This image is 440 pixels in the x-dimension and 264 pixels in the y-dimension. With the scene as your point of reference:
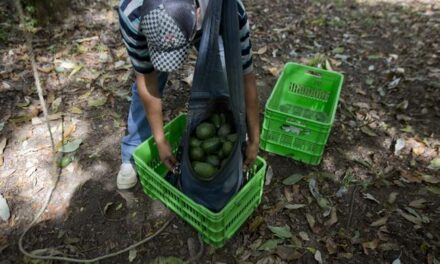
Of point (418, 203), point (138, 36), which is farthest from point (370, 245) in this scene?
point (138, 36)

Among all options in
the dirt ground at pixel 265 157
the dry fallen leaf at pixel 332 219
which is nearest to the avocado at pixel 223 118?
the dirt ground at pixel 265 157

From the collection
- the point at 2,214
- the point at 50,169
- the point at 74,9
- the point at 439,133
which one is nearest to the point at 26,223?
the point at 2,214

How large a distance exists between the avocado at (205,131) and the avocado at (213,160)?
0.12m

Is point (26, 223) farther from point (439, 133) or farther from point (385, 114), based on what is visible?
point (439, 133)

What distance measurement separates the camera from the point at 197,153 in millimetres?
1898

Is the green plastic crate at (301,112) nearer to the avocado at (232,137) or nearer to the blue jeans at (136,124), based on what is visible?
the avocado at (232,137)

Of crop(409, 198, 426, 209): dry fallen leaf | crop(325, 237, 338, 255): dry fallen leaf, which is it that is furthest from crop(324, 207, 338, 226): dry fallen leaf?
crop(409, 198, 426, 209): dry fallen leaf

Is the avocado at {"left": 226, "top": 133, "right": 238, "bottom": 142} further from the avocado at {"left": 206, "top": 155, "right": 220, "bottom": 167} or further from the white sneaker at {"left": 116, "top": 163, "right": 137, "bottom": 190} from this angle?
the white sneaker at {"left": 116, "top": 163, "right": 137, "bottom": 190}

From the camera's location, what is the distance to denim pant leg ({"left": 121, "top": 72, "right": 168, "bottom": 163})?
87.8 inches

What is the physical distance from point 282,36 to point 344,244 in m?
2.79

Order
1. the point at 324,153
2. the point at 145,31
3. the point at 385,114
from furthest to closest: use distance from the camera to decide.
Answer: the point at 385,114 → the point at 324,153 → the point at 145,31

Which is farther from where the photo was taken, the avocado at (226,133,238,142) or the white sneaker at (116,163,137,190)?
the white sneaker at (116,163,137,190)

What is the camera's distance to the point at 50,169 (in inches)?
99.3

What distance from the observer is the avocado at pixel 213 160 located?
6.19ft
